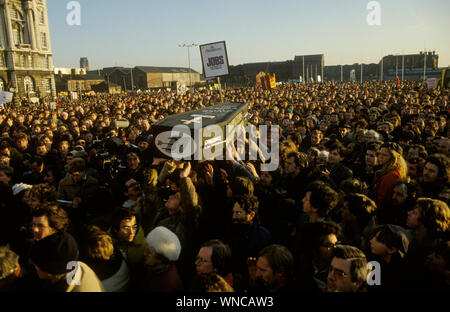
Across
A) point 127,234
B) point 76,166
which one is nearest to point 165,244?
point 127,234

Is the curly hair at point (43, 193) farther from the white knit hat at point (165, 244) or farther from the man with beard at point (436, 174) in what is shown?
the man with beard at point (436, 174)

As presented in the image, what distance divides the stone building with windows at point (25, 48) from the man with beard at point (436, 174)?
55.7 meters

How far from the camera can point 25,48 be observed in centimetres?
5347

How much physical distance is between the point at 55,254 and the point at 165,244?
2.61ft

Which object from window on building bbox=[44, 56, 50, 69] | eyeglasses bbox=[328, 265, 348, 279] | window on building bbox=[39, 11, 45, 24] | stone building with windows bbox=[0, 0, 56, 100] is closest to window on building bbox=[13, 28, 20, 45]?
stone building with windows bbox=[0, 0, 56, 100]

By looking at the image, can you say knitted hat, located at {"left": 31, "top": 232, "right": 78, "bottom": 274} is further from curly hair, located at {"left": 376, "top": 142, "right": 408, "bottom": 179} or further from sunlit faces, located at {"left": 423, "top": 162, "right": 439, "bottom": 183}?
sunlit faces, located at {"left": 423, "top": 162, "right": 439, "bottom": 183}

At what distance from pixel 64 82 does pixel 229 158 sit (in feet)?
266

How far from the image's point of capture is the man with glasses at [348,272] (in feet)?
7.73

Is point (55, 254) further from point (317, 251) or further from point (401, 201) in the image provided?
point (401, 201)

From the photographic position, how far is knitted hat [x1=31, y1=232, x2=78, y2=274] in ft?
7.52
